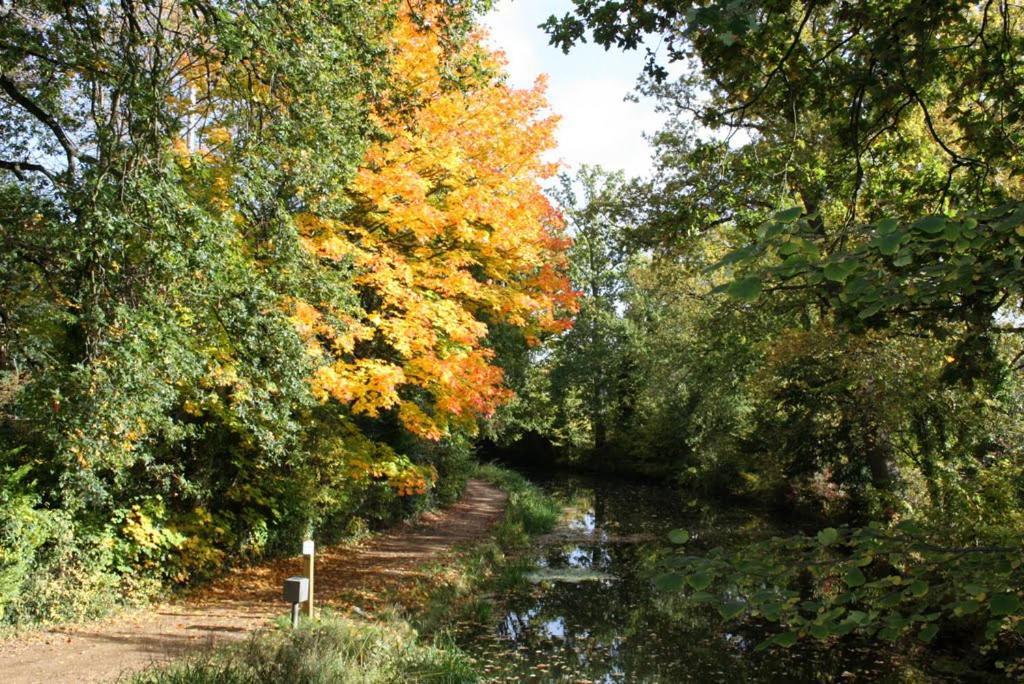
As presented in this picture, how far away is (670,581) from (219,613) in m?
8.30

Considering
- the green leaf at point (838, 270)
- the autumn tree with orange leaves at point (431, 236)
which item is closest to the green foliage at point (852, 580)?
the green leaf at point (838, 270)

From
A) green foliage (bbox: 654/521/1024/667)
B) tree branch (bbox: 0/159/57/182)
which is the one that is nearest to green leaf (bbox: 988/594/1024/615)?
green foliage (bbox: 654/521/1024/667)

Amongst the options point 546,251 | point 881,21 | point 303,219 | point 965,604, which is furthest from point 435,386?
point 965,604

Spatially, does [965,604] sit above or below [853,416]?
below

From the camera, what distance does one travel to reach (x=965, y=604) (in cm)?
224

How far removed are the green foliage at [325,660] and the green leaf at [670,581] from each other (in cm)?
482

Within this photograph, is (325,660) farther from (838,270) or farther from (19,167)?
(19,167)

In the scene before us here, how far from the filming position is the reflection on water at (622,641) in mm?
8305

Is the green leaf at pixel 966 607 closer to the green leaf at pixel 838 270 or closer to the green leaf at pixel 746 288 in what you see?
the green leaf at pixel 838 270

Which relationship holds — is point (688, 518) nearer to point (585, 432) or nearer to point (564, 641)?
point (564, 641)

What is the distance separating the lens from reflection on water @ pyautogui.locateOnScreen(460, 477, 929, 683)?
830 cm

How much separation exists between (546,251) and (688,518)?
8767 mm

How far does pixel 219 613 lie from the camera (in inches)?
349

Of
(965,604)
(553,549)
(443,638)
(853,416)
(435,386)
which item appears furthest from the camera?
(553,549)
